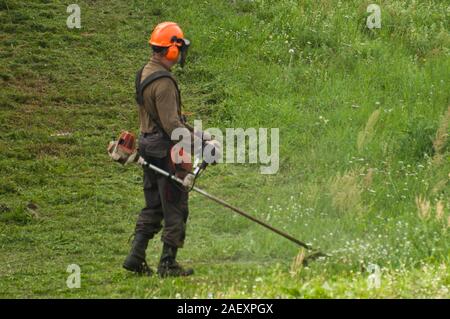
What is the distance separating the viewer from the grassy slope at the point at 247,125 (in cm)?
935

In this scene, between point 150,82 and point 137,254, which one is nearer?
point 150,82

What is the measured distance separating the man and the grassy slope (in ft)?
0.97

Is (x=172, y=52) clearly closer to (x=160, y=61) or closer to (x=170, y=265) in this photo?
(x=160, y=61)

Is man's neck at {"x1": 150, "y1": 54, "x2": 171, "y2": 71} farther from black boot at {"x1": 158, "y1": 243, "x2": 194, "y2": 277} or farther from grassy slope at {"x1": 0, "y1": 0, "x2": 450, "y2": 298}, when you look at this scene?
grassy slope at {"x1": 0, "y1": 0, "x2": 450, "y2": 298}

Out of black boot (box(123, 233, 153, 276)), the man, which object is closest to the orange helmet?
the man

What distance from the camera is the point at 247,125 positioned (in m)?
13.4

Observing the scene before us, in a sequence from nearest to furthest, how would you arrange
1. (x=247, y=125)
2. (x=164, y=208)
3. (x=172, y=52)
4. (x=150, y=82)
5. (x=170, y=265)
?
(x=150, y=82) < (x=172, y=52) < (x=164, y=208) < (x=170, y=265) < (x=247, y=125)

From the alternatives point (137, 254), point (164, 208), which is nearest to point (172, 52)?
point (164, 208)

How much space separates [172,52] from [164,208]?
1.45 metres

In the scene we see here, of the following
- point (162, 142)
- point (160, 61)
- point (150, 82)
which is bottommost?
point (162, 142)

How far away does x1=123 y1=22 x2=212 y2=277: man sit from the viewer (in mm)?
9094

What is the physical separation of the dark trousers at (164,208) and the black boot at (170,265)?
0.27 feet

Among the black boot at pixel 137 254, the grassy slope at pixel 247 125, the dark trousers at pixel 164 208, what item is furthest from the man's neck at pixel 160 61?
the grassy slope at pixel 247 125

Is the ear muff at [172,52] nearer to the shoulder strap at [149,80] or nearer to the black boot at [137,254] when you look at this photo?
the shoulder strap at [149,80]
